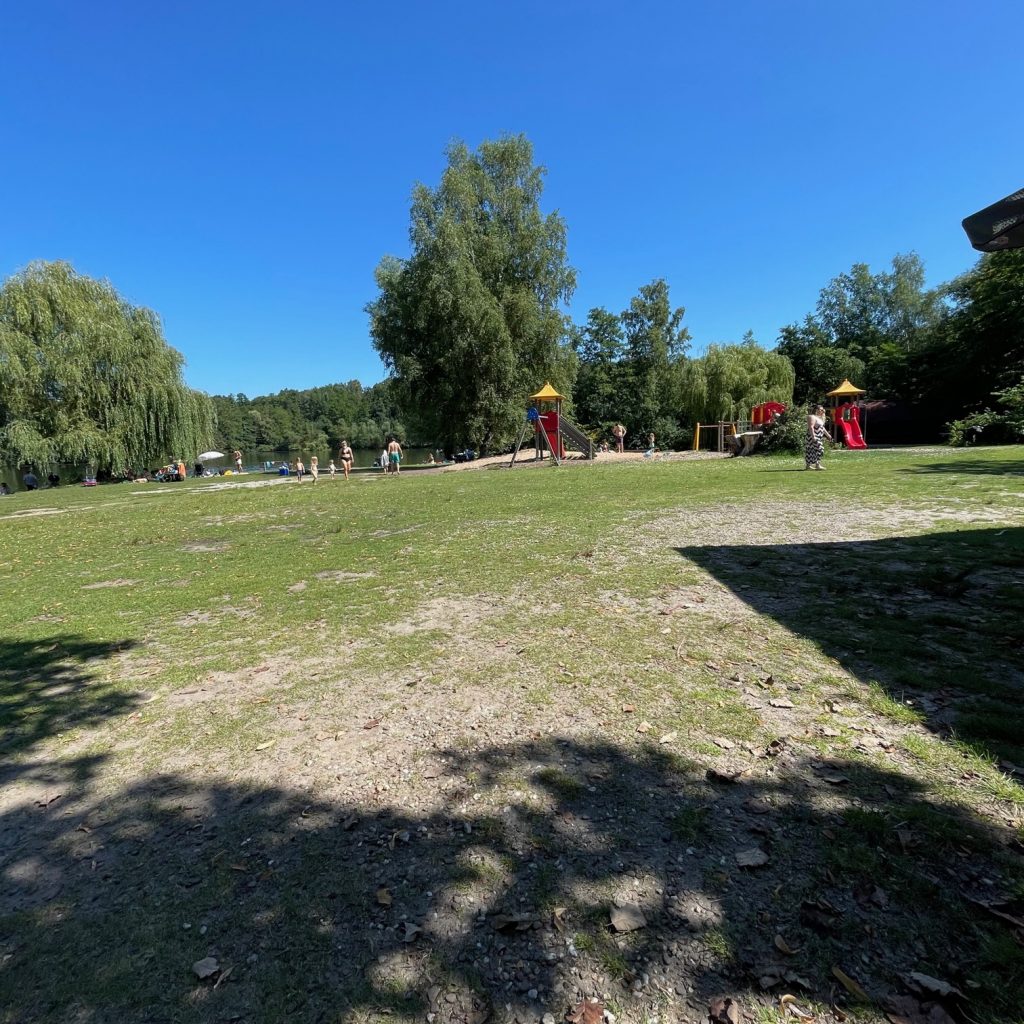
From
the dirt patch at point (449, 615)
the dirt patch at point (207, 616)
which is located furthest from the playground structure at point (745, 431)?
A: the dirt patch at point (207, 616)

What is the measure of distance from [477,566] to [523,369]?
2995 cm

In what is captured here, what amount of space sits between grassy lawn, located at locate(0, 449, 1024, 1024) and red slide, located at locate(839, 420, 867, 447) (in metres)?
25.8

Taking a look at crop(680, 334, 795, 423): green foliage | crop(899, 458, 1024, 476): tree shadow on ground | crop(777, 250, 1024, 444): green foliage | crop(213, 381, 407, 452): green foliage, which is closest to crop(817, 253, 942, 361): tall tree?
crop(777, 250, 1024, 444): green foliage

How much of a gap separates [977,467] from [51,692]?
66.1 feet

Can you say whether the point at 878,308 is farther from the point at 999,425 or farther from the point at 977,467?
the point at 977,467

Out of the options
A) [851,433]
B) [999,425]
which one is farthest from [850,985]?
[999,425]

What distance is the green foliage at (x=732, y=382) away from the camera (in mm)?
45875

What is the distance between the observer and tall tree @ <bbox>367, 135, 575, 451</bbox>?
1299 inches

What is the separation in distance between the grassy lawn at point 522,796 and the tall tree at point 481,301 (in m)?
29.0

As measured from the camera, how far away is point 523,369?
35.7 metres

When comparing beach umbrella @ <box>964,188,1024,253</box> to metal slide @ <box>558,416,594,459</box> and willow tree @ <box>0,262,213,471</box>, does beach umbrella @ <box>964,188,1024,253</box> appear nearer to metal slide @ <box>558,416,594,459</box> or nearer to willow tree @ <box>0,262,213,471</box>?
metal slide @ <box>558,416,594,459</box>

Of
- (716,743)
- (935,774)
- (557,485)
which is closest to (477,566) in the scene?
(716,743)

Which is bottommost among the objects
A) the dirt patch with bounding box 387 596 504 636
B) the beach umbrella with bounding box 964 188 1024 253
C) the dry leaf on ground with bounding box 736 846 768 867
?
the dry leaf on ground with bounding box 736 846 768 867

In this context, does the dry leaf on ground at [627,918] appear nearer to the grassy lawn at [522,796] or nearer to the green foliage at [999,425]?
the grassy lawn at [522,796]
